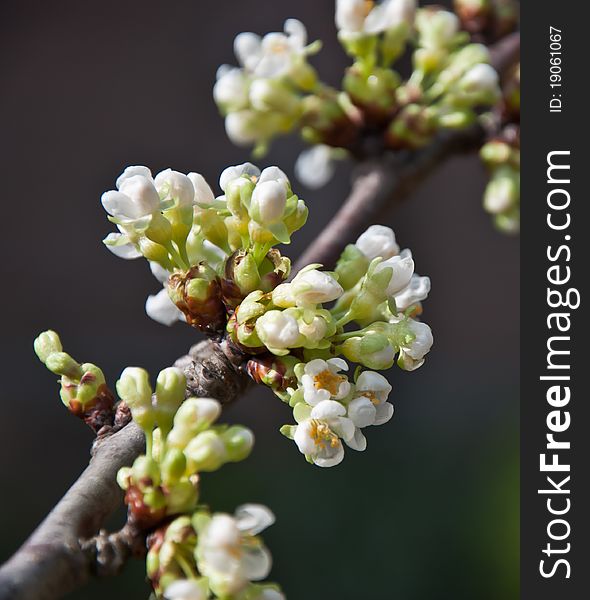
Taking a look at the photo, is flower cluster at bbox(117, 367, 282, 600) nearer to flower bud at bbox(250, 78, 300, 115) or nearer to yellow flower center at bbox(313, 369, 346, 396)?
yellow flower center at bbox(313, 369, 346, 396)

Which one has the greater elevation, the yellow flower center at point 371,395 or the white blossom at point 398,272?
the white blossom at point 398,272

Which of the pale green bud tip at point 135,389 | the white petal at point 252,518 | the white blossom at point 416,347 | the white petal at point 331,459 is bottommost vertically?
the white petal at point 252,518

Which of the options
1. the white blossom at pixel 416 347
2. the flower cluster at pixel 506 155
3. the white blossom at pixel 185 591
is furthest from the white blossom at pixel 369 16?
the white blossom at pixel 185 591

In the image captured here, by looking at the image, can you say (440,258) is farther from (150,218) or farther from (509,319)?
(150,218)

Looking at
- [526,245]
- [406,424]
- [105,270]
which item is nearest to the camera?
[526,245]

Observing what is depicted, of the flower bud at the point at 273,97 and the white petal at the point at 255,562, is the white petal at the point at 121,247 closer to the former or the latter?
the white petal at the point at 255,562

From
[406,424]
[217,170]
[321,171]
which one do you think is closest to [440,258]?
[406,424]
